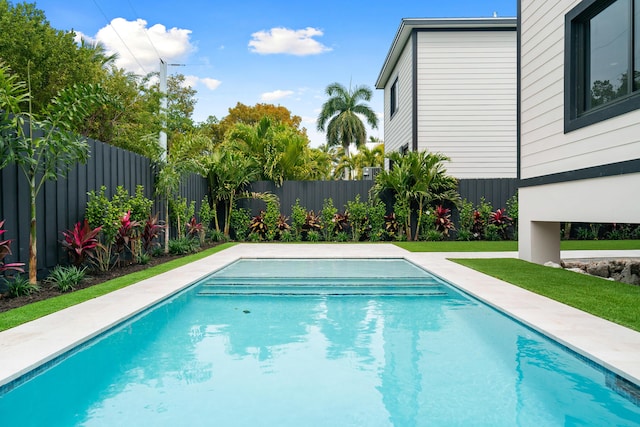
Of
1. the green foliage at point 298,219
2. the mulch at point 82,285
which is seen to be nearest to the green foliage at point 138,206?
the mulch at point 82,285

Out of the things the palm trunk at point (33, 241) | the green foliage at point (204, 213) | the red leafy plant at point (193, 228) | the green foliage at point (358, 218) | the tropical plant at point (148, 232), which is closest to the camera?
the palm trunk at point (33, 241)

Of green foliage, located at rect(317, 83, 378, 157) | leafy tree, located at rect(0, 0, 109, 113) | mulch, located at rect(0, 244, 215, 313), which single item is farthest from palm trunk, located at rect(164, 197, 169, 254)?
green foliage, located at rect(317, 83, 378, 157)

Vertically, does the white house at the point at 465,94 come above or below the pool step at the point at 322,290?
above

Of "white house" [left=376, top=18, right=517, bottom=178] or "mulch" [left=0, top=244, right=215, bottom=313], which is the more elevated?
"white house" [left=376, top=18, right=517, bottom=178]

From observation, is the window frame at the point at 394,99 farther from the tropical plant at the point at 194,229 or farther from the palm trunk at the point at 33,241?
the palm trunk at the point at 33,241

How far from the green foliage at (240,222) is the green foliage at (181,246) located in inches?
133

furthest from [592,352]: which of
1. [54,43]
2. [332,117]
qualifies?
[332,117]

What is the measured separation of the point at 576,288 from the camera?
573 cm

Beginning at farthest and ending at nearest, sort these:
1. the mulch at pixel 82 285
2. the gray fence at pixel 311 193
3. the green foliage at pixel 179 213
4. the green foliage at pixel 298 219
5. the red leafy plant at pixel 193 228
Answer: the gray fence at pixel 311 193
the green foliage at pixel 298 219
the red leafy plant at pixel 193 228
the green foliage at pixel 179 213
the mulch at pixel 82 285

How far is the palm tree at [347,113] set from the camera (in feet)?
118

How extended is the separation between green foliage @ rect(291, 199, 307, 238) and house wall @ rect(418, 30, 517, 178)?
169 inches

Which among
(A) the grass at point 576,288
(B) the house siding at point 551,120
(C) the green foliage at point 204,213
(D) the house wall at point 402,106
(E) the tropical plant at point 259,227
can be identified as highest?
(D) the house wall at point 402,106

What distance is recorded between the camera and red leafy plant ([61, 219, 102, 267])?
625 centimetres

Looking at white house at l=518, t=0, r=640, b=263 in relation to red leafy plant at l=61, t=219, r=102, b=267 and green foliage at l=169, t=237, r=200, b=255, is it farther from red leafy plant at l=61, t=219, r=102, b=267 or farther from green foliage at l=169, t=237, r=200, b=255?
green foliage at l=169, t=237, r=200, b=255
